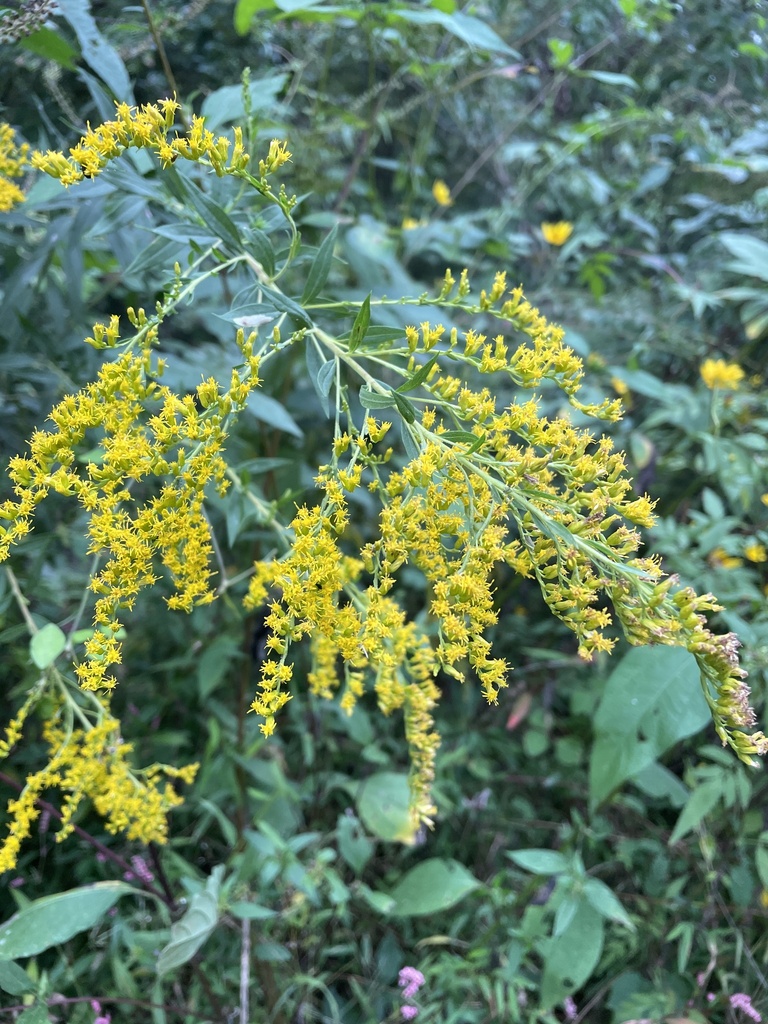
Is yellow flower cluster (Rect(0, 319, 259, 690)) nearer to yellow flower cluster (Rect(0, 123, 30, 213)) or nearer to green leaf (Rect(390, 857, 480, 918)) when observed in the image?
yellow flower cluster (Rect(0, 123, 30, 213))

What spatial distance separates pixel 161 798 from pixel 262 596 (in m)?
0.47

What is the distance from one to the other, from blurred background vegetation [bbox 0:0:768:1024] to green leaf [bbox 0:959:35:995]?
0.01 metres

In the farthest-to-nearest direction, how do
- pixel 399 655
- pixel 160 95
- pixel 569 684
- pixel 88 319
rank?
pixel 569 684 < pixel 160 95 < pixel 88 319 < pixel 399 655

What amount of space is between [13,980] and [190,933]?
1.04ft

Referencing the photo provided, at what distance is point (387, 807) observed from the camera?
1880 mm

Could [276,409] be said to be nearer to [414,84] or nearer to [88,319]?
[88,319]

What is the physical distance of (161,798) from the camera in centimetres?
131

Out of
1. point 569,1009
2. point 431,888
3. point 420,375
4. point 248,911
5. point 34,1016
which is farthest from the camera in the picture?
point 431,888

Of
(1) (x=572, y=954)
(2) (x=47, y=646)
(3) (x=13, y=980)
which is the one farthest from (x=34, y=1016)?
(1) (x=572, y=954)

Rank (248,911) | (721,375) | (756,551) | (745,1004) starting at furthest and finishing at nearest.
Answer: (721,375), (756,551), (745,1004), (248,911)

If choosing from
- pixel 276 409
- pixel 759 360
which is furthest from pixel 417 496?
pixel 759 360

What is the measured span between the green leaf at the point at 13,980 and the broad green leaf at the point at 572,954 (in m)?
1.13

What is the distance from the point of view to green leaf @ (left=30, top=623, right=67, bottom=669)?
116 cm

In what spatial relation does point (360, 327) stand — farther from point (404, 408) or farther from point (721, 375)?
point (721, 375)
